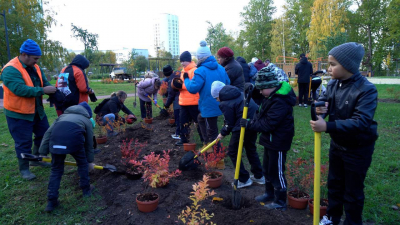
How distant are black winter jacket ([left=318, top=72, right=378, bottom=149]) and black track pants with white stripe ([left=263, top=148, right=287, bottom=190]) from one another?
0.73m

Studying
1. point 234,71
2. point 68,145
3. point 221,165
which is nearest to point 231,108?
point 221,165

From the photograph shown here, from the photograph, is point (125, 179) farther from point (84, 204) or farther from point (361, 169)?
point (361, 169)

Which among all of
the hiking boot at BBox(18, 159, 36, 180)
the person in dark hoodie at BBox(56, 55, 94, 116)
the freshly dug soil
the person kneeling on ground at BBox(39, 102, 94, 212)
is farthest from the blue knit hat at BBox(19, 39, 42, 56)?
the freshly dug soil

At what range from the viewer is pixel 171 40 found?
123 m

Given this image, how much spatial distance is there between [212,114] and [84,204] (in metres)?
2.48

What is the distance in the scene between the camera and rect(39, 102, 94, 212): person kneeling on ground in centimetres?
323

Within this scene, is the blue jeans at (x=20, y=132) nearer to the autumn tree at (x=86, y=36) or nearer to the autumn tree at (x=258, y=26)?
the autumn tree at (x=86, y=36)

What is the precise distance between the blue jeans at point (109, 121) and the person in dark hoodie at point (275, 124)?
15.6 feet

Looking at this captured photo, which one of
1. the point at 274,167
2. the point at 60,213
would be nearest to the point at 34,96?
the point at 60,213

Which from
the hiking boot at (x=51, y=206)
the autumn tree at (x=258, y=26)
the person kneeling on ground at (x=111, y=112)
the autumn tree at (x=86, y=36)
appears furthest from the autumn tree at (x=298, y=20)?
the hiking boot at (x=51, y=206)

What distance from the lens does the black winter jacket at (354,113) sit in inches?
83.8

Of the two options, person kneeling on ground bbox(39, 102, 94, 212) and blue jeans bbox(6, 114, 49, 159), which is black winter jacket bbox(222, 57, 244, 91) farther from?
blue jeans bbox(6, 114, 49, 159)

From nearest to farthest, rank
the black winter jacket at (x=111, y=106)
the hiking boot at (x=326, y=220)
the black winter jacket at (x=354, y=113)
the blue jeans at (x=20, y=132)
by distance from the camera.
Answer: the black winter jacket at (x=354, y=113)
the hiking boot at (x=326, y=220)
the blue jeans at (x=20, y=132)
the black winter jacket at (x=111, y=106)

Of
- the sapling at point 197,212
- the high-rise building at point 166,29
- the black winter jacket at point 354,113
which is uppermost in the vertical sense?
the high-rise building at point 166,29
